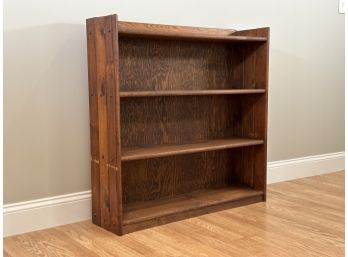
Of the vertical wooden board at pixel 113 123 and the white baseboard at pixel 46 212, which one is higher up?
the vertical wooden board at pixel 113 123

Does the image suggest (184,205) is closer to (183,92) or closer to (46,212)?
(183,92)

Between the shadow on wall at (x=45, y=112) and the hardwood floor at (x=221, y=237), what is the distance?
0.27m

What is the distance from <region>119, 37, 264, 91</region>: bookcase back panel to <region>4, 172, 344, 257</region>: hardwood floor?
0.84 metres

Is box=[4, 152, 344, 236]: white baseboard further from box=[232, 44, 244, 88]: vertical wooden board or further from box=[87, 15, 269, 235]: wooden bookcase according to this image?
box=[232, 44, 244, 88]: vertical wooden board

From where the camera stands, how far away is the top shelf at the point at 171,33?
96.1 inches

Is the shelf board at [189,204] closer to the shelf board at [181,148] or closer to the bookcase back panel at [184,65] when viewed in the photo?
the shelf board at [181,148]

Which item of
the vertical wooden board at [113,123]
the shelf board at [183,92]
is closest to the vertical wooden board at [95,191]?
the vertical wooden board at [113,123]

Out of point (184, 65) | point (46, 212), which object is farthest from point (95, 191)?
point (184, 65)

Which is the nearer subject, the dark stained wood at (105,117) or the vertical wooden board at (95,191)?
the dark stained wood at (105,117)

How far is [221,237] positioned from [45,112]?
1.15 m

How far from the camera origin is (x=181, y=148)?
8.90 ft

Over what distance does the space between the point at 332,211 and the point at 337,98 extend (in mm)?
1465

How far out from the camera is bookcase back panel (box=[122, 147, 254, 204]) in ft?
9.20

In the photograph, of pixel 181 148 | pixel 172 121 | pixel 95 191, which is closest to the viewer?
pixel 95 191
